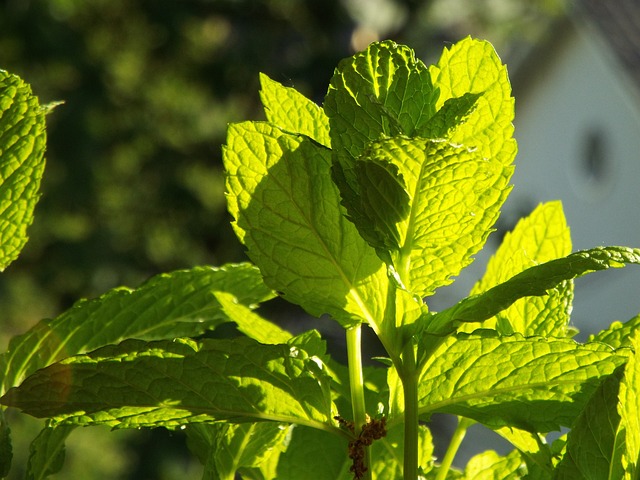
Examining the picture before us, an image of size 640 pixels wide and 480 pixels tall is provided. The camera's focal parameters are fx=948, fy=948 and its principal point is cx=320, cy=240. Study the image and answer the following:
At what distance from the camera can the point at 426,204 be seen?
0.31m

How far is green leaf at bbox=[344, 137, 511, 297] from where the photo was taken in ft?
0.96

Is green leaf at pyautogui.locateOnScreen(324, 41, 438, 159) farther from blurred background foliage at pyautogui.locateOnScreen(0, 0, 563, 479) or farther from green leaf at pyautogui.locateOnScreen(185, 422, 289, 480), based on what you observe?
blurred background foliage at pyautogui.locateOnScreen(0, 0, 563, 479)

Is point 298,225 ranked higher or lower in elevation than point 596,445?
higher

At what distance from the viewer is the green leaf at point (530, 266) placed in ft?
1.20

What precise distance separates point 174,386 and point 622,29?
7.00 metres

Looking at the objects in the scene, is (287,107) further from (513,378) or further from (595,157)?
(595,157)

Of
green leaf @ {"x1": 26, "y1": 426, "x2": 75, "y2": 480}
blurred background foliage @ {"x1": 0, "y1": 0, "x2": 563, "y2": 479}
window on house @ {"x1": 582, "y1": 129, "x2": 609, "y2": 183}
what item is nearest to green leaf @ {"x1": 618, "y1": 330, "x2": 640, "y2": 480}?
green leaf @ {"x1": 26, "y1": 426, "x2": 75, "y2": 480}

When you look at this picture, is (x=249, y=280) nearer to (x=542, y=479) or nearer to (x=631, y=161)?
(x=542, y=479)

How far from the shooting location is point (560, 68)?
9695 millimetres

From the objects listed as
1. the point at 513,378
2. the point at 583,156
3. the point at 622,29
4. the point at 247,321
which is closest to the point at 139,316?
the point at 247,321

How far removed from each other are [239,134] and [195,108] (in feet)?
22.4

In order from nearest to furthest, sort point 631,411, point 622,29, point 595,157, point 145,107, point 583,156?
point 631,411 → point 622,29 → point 145,107 → point 595,157 → point 583,156

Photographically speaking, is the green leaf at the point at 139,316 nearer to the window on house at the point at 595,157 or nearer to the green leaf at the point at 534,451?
the green leaf at the point at 534,451

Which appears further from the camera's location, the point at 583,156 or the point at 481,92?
the point at 583,156
